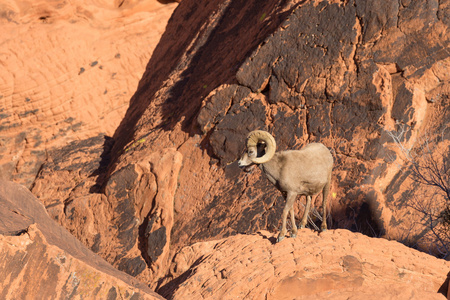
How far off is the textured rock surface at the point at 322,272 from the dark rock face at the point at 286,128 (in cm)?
243

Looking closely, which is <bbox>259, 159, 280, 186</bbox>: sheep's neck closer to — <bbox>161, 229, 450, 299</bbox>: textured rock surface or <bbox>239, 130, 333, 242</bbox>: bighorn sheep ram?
<bbox>239, 130, 333, 242</bbox>: bighorn sheep ram

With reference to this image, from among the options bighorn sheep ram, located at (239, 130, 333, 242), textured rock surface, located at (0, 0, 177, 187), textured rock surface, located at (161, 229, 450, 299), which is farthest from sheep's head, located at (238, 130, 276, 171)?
textured rock surface, located at (0, 0, 177, 187)

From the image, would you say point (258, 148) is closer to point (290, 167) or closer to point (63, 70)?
point (290, 167)

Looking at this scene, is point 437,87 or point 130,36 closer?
point 437,87

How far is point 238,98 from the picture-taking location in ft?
40.2

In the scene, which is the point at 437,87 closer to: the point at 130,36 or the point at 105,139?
the point at 105,139

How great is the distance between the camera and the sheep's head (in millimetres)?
6531

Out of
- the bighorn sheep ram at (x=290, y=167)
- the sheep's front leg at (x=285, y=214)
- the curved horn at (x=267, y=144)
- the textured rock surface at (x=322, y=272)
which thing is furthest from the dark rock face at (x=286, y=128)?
the curved horn at (x=267, y=144)

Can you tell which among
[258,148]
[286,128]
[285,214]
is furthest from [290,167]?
[286,128]

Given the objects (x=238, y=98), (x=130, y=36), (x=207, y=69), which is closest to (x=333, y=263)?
(x=238, y=98)

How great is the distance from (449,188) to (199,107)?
6887mm

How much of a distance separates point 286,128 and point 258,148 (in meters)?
4.66

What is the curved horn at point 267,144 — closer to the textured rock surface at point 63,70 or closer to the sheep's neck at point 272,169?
the sheep's neck at point 272,169

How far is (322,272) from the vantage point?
6340 mm
